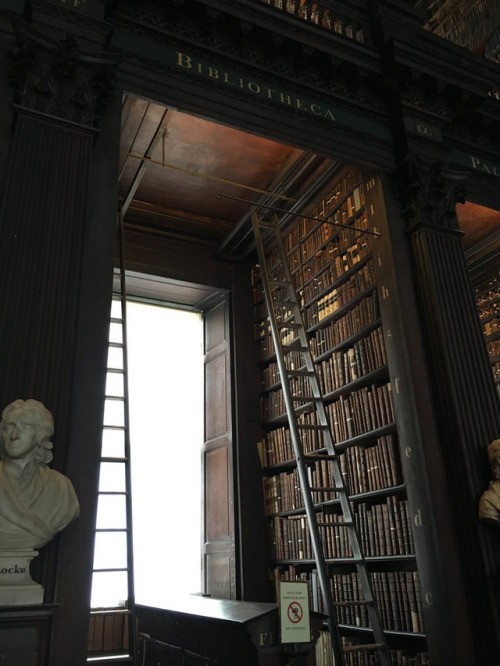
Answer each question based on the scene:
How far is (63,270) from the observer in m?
2.92

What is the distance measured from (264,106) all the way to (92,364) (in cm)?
240

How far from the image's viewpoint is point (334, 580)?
4.34 meters

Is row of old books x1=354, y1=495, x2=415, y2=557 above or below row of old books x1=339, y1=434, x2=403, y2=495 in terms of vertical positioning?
below

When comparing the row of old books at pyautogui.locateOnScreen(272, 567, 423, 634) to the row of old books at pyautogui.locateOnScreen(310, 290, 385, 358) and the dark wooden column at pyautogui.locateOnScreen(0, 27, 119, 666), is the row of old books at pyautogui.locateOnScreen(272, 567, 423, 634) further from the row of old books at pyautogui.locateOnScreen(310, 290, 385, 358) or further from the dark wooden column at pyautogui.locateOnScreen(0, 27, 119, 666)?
the row of old books at pyautogui.locateOnScreen(310, 290, 385, 358)

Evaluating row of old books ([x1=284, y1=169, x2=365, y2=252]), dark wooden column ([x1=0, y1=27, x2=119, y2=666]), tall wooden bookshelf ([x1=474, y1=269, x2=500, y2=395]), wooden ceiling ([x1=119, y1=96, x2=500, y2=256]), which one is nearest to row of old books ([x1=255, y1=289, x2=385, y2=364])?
row of old books ([x1=284, y1=169, x2=365, y2=252])

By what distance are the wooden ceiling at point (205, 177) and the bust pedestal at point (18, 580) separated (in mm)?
2937

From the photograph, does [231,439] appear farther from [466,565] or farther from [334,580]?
[466,565]

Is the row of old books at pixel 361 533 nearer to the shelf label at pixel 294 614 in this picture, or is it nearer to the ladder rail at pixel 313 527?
the ladder rail at pixel 313 527

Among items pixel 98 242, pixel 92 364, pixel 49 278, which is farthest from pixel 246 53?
pixel 92 364

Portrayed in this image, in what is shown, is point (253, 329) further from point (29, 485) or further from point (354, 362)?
point (29, 485)

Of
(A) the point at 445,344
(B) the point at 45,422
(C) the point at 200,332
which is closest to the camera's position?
(B) the point at 45,422

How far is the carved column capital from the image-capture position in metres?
4.37

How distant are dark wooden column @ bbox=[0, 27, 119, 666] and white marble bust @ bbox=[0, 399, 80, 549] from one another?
0.58ft

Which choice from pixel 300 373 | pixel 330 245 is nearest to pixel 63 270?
pixel 300 373
